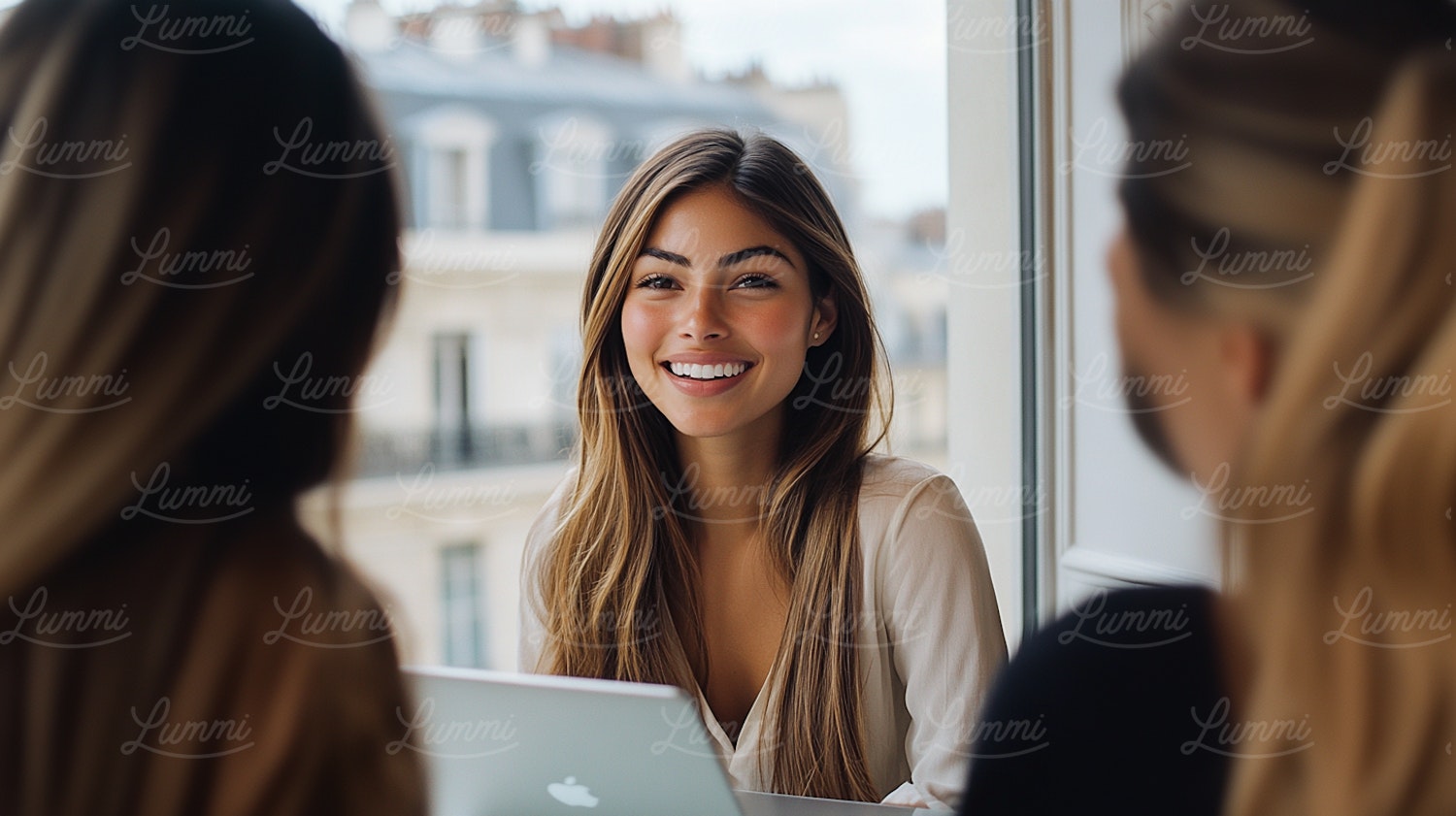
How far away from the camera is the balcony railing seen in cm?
160

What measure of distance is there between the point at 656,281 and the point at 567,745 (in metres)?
0.69

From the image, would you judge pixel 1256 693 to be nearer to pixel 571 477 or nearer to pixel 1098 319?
pixel 571 477

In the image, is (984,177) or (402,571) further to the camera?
(984,177)

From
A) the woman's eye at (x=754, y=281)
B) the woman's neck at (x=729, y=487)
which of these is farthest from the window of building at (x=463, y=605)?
the woman's eye at (x=754, y=281)

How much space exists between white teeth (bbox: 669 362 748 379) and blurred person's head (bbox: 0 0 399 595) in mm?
802

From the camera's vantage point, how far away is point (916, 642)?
1406 mm

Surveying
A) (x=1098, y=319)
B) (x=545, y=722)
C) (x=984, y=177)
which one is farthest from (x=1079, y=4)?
(x=545, y=722)

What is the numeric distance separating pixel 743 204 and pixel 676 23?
1.57ft

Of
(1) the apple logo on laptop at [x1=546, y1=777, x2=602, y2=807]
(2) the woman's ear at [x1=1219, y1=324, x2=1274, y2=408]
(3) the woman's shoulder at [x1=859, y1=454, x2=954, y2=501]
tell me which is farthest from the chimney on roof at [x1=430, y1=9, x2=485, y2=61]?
(2) the woman's ear at [x1=1219, y1=324, x2=1274, y2=408]

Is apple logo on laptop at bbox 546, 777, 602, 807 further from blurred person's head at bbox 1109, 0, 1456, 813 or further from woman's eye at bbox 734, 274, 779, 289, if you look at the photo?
woman's eye at bbox 734, 274, 779, 289

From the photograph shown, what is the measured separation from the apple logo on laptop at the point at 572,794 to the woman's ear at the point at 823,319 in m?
0.73

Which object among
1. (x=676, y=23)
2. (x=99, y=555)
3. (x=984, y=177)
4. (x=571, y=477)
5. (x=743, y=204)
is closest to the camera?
(x=99, y=555)

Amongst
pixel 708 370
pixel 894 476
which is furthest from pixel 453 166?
pixel 894 476

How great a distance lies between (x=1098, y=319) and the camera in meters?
1.93
